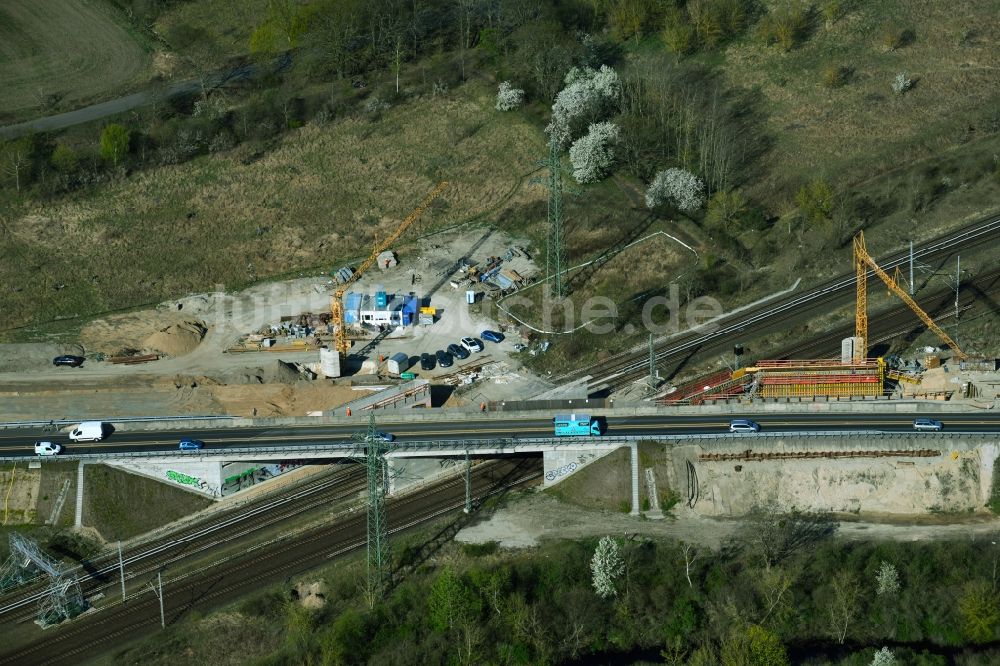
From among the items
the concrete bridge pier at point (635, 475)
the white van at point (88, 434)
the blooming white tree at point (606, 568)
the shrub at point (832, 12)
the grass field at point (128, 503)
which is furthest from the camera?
the shrub at point (832, 12)

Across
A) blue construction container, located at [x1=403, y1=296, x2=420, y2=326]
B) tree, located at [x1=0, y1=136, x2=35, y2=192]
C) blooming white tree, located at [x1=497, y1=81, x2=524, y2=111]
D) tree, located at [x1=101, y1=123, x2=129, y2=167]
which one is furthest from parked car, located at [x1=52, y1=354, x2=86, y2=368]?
blooming white tree, located at [x1=497, y1=81, x2=524, y2=111]

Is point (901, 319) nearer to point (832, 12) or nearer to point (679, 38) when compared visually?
point (679, 38)

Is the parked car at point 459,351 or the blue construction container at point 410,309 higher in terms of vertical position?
the blue construction container at point 410,309

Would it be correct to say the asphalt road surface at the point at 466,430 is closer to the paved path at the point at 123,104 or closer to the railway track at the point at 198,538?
the railway track at the point at 198,538

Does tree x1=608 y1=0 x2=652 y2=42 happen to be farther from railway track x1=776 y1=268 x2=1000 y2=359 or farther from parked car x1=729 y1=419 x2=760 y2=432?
parked car x1=729 y1=419 x2=760 y2=432

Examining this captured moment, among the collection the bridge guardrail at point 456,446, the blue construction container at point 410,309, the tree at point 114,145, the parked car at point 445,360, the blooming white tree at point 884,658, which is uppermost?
the tree at point 114,145

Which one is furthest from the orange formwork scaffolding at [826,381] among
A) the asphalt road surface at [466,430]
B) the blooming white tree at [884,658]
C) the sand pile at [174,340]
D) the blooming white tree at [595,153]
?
the sand pile at [174,340]

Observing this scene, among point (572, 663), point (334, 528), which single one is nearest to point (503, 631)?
point (572, 663)
